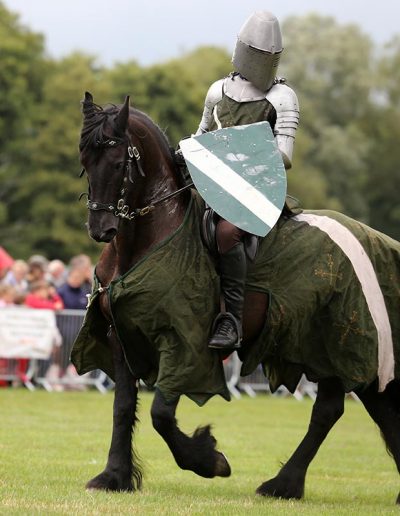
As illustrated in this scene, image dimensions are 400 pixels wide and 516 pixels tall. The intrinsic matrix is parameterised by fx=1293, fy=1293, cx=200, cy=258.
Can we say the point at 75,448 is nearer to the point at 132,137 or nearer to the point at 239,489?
the point at 239,489

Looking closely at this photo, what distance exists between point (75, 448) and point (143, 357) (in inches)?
137

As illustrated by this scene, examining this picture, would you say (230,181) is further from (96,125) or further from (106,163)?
(96,125)

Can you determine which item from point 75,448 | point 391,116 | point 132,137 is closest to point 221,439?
point 75,448

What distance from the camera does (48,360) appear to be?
778 inches

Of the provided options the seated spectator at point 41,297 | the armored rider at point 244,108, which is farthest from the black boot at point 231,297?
the seated spectator at point 41,297

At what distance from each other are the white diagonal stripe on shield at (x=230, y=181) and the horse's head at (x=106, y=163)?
440 millimetres

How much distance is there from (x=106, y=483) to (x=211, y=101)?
280 centimetres

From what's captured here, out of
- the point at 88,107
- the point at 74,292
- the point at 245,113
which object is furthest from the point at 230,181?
the point at 74,292

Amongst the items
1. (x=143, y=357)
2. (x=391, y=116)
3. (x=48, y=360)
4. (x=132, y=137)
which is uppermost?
(x=391, y=116)

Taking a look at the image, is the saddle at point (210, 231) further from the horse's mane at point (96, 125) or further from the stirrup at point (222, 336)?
the horse's mane at point (96, 125)

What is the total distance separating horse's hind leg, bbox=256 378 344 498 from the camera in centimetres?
953

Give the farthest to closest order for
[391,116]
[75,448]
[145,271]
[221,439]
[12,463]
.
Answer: [391,116]
[221,439]
[75,448]
[12,463]
[145,271]

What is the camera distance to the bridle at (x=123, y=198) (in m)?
8.45

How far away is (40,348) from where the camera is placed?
1938 centimetres
